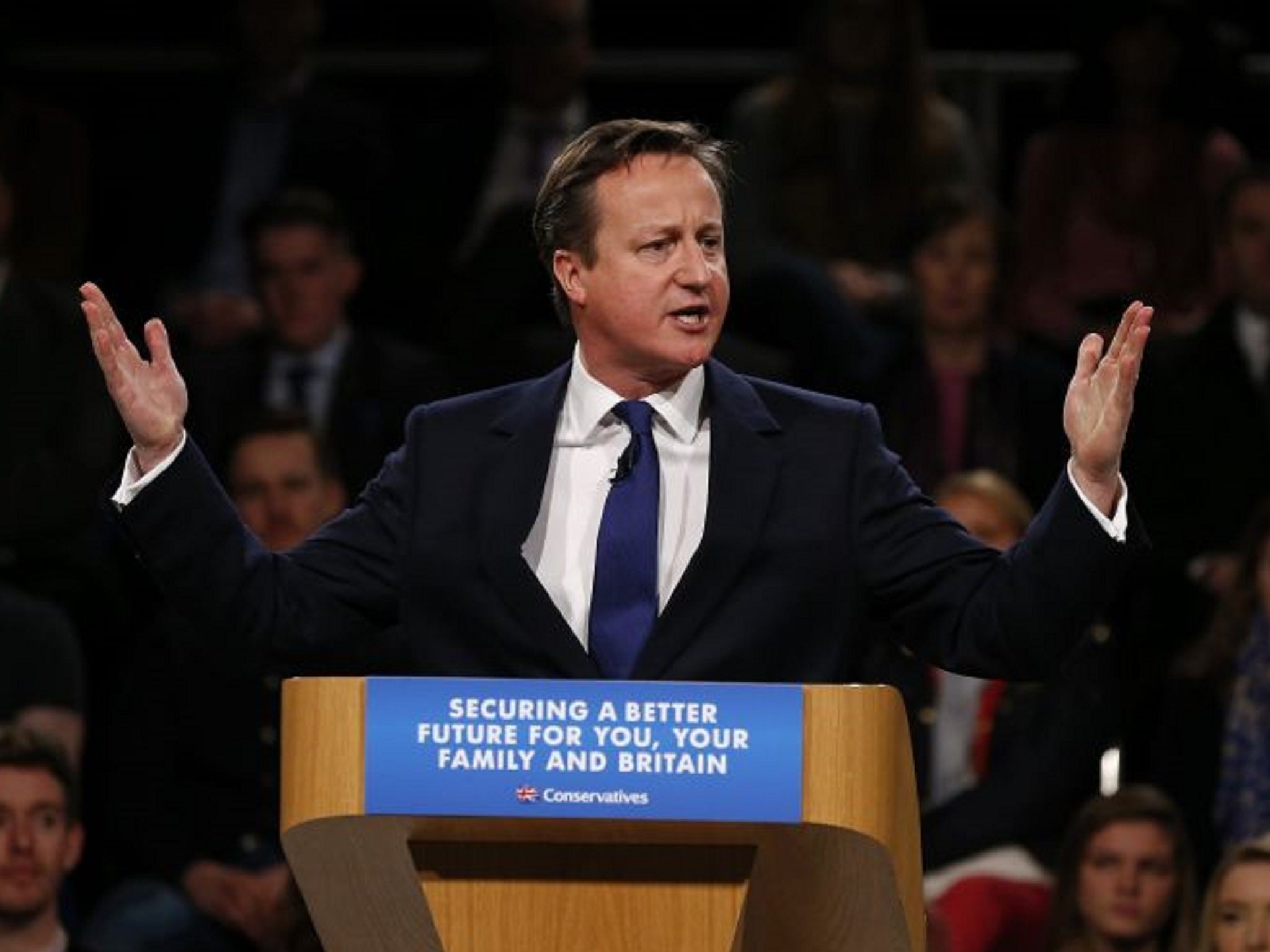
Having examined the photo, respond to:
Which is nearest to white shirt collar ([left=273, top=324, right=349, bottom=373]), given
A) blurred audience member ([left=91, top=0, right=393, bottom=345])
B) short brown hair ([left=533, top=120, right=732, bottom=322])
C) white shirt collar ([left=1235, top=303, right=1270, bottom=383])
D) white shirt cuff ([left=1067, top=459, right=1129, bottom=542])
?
blurred audience member ([left=91, top=0, right=393, bottom=345])

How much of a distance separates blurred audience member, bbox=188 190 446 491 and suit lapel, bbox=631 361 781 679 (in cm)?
316

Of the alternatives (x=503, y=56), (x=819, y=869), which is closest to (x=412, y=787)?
(x=819, y=869)

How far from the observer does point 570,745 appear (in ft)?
7.99

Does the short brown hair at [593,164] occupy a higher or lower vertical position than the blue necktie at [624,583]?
higher

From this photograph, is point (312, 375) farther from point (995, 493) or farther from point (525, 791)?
point (525, 791)

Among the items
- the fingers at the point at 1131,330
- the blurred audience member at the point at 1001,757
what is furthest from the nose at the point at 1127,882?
the fingers at the point at 1131,330

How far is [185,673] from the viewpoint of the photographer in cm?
551

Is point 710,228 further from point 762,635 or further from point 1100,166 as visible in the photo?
point 1100,166

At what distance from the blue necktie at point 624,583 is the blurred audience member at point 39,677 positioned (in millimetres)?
2751

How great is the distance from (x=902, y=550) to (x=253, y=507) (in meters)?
2.86

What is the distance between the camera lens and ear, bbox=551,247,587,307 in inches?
118

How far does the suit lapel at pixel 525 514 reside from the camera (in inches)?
110

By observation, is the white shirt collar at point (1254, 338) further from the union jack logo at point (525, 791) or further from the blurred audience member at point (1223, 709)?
the union jack logo at point (525, 791)

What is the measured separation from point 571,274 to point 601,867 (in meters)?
0.73
